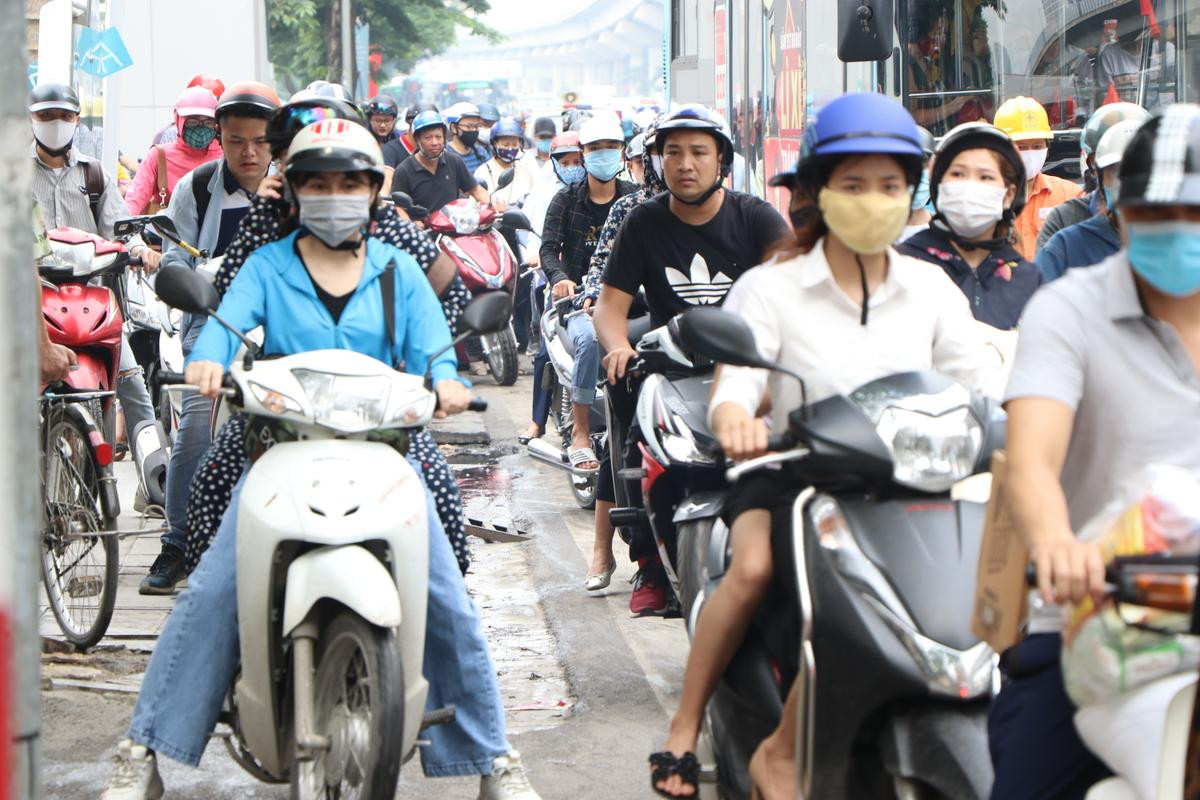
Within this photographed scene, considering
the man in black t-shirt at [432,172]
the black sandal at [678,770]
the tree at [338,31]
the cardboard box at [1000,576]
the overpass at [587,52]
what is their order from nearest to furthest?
the cardboard box at [1000,576] → the black sandal at [678,770] → the man in black t-shirt at [432,172] → the tree at [338,31] → the overpass at [587,52]

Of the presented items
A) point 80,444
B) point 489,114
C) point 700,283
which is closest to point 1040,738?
point 700,283

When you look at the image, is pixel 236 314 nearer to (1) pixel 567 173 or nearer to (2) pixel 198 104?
(2) pixel 198 104

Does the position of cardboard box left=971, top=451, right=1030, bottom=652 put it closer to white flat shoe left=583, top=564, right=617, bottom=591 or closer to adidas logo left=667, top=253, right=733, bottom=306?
adidas logo left=667, top=253, right=733, bottom=306

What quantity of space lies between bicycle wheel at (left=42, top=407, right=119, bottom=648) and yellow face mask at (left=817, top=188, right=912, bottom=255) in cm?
359

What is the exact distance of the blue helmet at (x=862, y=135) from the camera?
12.8ft

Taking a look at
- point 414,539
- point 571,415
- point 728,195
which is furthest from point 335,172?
point 571,415

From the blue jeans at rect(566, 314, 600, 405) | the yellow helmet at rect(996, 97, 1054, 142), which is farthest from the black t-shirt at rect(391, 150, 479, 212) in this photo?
the yellow helmet at rect(996, 97, 1054, 142)

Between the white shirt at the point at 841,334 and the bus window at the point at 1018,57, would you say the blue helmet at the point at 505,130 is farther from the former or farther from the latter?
the white shirt at the point at 841,334

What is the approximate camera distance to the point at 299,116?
5.36 metres

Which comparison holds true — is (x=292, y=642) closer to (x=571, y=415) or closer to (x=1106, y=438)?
(x=1106, y=438)

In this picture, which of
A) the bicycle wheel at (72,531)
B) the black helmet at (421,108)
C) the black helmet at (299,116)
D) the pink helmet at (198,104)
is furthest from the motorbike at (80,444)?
the black helmet at (421,108)

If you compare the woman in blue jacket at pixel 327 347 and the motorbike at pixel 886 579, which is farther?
the woman in blue jacket at pixel 327 347

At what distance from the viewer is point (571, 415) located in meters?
10.9

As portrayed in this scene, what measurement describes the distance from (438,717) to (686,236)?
2.27m
